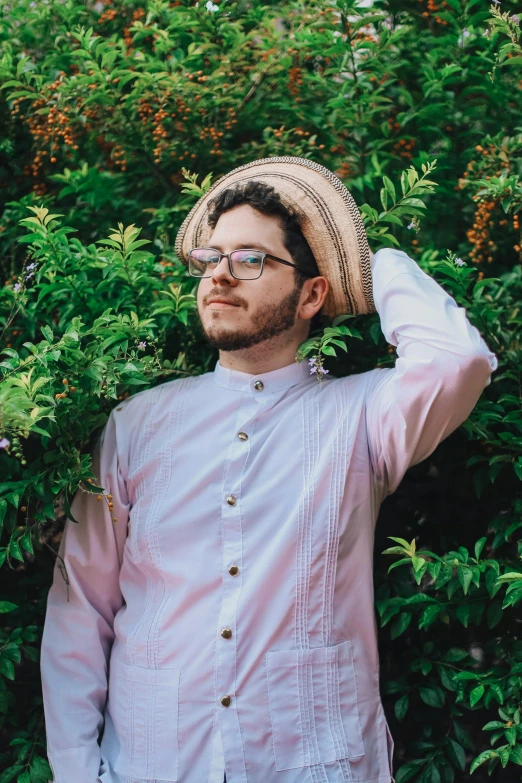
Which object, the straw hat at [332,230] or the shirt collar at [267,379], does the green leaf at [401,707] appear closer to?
the shirt collar at [267,379]

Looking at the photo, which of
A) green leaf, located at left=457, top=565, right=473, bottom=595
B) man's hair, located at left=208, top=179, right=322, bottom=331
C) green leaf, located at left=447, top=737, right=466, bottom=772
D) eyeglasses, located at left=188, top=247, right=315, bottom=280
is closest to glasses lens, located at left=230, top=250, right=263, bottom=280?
eyeglasses, located at left=188, top=247, right=315, bottom=280

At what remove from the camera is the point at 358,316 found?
2.53 metres

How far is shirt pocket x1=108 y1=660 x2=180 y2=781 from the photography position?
6.55 ft

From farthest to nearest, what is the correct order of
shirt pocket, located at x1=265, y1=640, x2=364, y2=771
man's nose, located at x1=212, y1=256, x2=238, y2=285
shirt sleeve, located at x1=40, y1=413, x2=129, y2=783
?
man's nose, located at x1=212, y1=256, x2=238, y2=285 < shirt sleeve, located at x1=40, y1=413, x2=129, y2=783 < shirt pocket, located at x1=265, y1=640, x2=364, y2=771

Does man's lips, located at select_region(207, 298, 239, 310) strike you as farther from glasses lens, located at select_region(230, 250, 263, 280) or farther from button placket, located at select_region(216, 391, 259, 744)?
button placket, located at select_region(216, 391, 259, 744)

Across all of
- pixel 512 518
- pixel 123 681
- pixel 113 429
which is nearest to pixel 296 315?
pixel 113 429

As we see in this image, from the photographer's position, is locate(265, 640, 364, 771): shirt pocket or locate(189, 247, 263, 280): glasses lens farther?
locate(189, 247, 263, 280): glasses lens

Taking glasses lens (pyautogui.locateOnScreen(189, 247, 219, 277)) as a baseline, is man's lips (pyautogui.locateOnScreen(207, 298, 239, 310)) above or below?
below

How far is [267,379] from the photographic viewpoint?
7.54 feet

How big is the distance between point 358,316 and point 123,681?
1150 mm

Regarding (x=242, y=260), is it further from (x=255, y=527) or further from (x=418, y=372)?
(x=255, y=527)

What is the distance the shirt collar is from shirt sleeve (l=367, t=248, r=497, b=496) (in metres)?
0.22

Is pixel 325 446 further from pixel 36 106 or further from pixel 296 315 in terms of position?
pixel 36 106

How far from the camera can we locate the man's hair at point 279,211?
7.56ft
